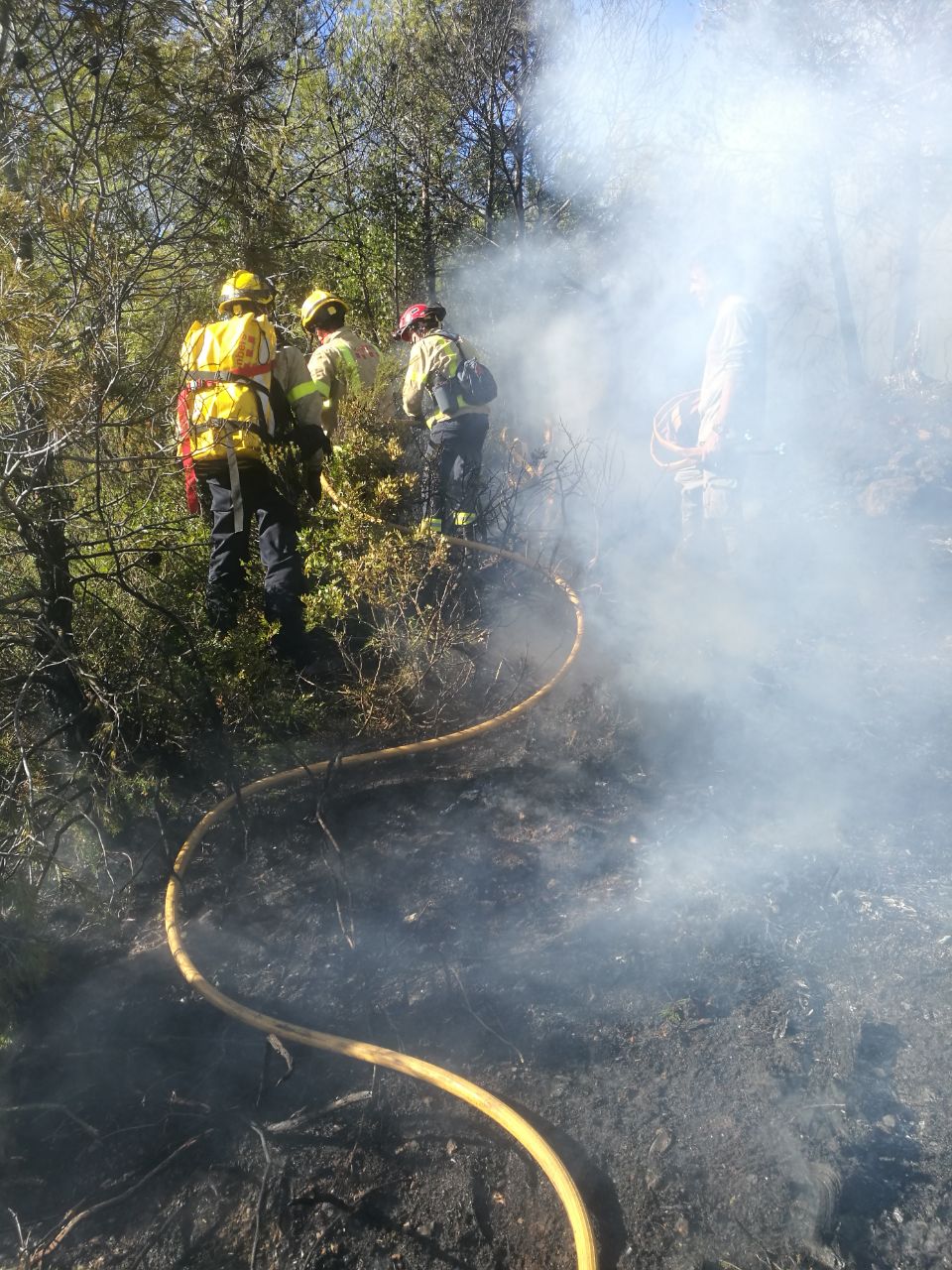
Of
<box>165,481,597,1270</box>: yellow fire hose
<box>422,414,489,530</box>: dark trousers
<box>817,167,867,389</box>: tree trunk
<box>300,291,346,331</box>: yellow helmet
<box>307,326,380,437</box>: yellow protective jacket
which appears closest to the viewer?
<box>165,481,597,1270</box>: yellow fire hose

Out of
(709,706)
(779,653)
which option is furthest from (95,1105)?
(779,653)

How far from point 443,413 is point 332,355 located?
0.76m

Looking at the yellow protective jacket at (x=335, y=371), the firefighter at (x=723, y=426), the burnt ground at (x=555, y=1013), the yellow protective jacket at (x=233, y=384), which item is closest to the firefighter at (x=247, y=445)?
the yellow protective jacket at (x=233, y=384)

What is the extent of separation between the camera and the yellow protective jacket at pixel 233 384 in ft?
13.5

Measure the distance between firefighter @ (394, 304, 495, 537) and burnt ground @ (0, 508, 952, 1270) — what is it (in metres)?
1.82

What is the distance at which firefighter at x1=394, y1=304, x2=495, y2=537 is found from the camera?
5.42 m

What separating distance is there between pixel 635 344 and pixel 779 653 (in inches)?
181

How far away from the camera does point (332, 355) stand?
17.3 feet

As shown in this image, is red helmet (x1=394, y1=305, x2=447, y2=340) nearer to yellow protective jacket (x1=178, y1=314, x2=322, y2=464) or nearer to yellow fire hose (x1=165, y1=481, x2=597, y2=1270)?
yellow protective jacket (x1=178, y1=314, x2=322, y2=464)

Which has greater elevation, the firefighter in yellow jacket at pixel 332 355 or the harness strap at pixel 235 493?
the firefighter in yellow jacket at pixel 332 355

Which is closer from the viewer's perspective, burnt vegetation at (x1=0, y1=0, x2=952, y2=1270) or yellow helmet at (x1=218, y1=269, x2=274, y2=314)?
burnt vegetation at (x1=0, y1=0, x2=952, y2=1270)

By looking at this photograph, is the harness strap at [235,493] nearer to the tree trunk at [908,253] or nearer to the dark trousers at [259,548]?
the dark trousers at [259,548]

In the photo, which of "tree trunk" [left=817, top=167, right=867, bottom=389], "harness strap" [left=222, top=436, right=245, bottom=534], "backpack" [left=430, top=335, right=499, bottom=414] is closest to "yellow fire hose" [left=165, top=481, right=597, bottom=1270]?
"harness strap" [left=222, top=436, right=245, bottom=534]

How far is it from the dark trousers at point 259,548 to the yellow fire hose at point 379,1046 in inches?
13.5
